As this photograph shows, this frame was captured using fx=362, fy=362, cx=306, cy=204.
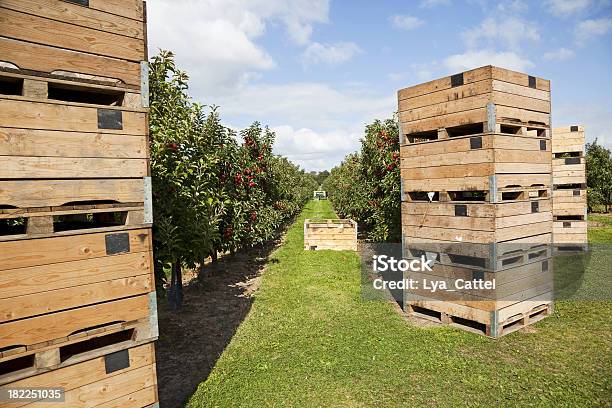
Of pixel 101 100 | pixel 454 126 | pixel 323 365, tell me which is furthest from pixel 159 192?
pixel 454 126

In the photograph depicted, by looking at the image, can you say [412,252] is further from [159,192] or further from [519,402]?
[159,192]

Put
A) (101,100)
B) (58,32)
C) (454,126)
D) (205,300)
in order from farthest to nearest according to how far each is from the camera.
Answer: (205,300), (454,126), (101,100), (58,32)

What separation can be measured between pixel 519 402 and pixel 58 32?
6588 millimetres

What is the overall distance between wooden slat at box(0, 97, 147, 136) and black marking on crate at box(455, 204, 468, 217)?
18.6ft

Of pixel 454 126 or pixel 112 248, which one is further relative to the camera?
pixel 454 126

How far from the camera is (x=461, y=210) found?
6.85 m

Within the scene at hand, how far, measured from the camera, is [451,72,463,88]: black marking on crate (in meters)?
6.83

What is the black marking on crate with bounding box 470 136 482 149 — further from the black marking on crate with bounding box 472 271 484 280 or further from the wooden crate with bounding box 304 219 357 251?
the wooden crate with bounding box 304 219 357 251

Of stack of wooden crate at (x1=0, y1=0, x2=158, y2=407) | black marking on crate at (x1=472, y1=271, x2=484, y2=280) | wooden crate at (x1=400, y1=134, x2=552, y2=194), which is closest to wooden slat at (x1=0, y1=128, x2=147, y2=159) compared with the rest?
stack of wooden crate at (x1=0, y1=0, x2=158, y2=407)

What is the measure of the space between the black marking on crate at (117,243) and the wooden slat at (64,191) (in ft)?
1.20

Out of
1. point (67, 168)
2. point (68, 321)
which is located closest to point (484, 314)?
point (68, 321)

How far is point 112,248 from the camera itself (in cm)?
367

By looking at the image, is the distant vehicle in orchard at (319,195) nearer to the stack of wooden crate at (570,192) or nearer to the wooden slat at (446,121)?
the stack of wooden crate at (570,192)

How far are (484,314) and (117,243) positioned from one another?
20.1 ft
